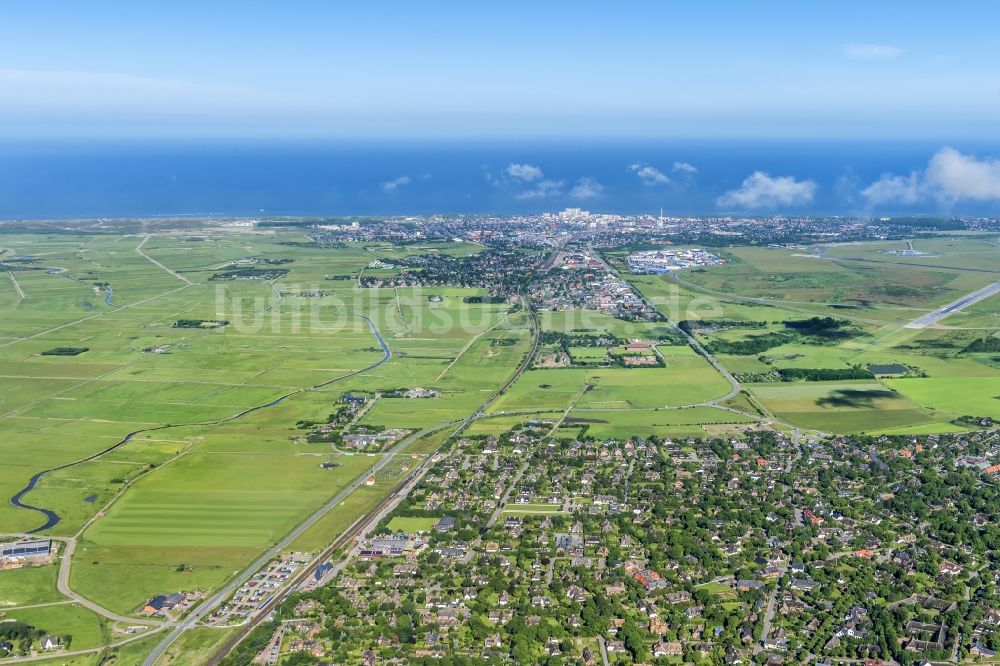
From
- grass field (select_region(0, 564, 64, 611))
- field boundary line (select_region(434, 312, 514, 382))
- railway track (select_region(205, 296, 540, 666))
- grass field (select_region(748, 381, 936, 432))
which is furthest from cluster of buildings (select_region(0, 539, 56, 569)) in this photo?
grass field (select_region(748, 381, 936, 432))

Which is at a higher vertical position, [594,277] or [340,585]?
[594,277]

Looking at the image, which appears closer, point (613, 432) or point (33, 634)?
point (33, 634)

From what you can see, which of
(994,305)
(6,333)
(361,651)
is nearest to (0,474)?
(361,651)

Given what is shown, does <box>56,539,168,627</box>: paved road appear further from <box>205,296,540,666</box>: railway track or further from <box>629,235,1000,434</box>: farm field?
<box>629,235,1000,434</box>: farm field

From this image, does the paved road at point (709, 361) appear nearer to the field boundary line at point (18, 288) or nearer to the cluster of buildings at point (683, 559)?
the cluster of buildings at point (683, 559)

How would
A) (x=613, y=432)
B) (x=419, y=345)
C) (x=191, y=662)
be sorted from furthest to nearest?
1. (x=419, y=345)
2. (x=613, y=432)
3. (x=191, y=662)

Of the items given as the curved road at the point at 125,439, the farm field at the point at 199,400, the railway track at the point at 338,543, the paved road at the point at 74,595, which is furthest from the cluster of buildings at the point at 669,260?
the paved road at the point at 74,595

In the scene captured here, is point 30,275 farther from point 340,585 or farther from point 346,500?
point 340,585

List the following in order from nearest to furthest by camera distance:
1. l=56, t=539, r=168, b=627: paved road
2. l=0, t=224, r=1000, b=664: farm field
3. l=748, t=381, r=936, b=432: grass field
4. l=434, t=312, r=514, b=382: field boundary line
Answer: l=56, t=539, r=168, b=627: paved road
l=0, t=224, r=1000, b=664: farm field
l=748, t=381, r=936, b=432: grass field
l=434, t=312, r=514, b=382: field boundary line

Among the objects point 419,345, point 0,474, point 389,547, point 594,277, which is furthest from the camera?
point 594,277
